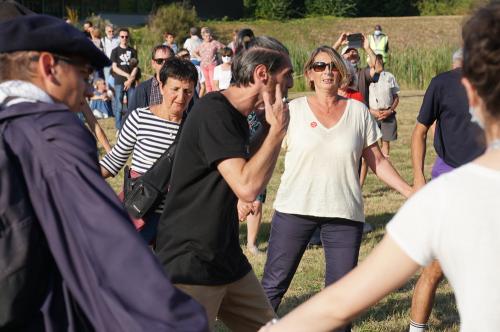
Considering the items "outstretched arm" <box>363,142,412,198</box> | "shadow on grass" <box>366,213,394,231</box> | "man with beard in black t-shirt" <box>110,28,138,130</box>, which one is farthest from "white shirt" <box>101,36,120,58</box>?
"outstretched arm" <box>363,142,412,198</box>

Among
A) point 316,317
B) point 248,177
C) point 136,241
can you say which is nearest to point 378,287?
point 316,317

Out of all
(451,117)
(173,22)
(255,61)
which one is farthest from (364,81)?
(173,22)

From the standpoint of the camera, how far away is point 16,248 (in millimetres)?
2525

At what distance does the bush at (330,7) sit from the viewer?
2200 inches

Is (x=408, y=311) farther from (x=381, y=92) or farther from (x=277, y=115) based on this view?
(x=381, y=92)

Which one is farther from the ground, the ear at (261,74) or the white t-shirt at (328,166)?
the ear at (261,74)

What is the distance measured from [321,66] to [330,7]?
50873mm

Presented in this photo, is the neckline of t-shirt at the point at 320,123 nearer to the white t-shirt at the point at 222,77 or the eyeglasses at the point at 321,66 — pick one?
the eyeglasses at the point at 321,66

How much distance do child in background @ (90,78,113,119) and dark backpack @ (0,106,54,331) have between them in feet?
57.7

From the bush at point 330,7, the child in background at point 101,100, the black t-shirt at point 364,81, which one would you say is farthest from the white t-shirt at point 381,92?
the bush at point 330,7

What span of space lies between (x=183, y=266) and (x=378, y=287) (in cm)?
200

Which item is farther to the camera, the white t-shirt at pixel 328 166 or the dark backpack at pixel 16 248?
the white t-shirt at pixel 328 166

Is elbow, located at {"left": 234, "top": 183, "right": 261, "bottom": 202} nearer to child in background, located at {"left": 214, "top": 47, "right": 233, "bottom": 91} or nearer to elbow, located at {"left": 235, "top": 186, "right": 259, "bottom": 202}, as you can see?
elbow, located at {"left": 235, "top": 186, "right": 259, "bottom": 202}

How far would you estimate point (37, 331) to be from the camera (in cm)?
261
